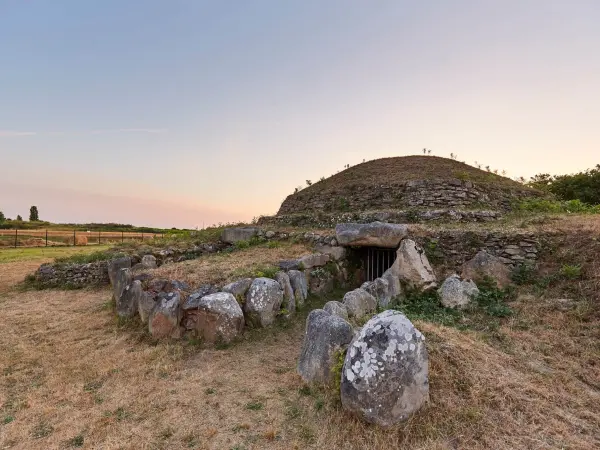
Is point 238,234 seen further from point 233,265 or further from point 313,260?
point 313,260

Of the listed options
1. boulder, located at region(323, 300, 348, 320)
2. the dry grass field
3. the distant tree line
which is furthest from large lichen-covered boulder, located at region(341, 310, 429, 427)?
the distant tree line

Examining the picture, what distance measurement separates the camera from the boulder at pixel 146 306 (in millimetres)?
6324

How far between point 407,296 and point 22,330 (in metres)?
7.93

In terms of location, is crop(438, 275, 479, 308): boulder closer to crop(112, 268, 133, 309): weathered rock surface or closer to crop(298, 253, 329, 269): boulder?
crop(298, 253, 329, 269): boulder

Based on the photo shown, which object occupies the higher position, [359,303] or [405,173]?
[405,173]

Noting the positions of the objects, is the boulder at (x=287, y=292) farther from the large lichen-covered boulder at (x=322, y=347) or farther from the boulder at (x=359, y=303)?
the large lichen-covered boulder at (x=322, y=347)

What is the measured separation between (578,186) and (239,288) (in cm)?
1856

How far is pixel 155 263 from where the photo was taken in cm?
1045

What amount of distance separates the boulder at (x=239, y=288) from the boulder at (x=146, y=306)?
138 cm

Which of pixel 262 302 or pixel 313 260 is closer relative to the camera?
pixel 262 302

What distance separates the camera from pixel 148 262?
33.3ft

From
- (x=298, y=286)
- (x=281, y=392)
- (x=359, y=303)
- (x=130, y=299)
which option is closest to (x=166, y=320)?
(x=130, y=299)

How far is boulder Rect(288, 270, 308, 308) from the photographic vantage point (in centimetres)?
703

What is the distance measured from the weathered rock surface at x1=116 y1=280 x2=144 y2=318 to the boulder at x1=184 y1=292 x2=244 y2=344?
5.57 ft
